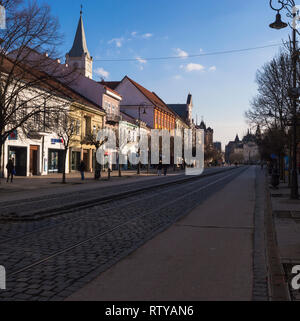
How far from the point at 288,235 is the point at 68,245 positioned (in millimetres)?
4643

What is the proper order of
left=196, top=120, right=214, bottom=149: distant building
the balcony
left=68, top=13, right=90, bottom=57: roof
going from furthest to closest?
left=196, top=120, right=214, bottom=149: distant building
left=68, top=13, right=90, bottom=57: roof
the balcony

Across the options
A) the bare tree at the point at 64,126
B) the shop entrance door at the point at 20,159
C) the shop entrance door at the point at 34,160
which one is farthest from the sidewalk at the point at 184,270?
the shop entrance door at the point at 34,160

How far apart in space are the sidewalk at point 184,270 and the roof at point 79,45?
6146 cm

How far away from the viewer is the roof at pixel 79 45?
66.2 metres

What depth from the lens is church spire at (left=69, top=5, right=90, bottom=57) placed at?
6619 centimetres

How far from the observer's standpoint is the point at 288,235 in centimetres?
824

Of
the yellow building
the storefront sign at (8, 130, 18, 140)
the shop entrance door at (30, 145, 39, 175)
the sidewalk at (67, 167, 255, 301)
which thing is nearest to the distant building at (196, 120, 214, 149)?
the yellow building

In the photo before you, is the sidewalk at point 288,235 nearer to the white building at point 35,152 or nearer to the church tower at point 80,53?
the white building at point 35,152

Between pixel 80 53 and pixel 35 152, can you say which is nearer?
pixel 35 152

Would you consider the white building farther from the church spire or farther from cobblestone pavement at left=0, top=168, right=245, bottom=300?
the church spire

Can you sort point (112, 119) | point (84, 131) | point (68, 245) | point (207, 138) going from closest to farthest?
point (68, 245)
point (84, 131)
point (112, 119)
point (207, 138)

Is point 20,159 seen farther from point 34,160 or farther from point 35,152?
point 34,160

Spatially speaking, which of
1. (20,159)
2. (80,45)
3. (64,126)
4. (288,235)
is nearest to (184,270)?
(288,235)
